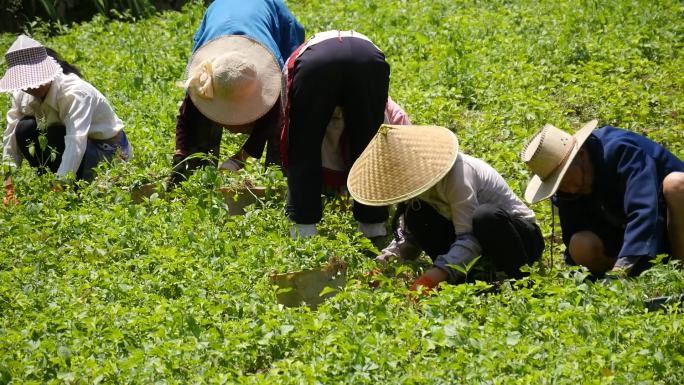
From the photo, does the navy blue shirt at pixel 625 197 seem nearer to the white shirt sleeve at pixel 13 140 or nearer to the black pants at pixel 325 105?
the black pants at pixel 325 105

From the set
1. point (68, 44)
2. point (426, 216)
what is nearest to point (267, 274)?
point (426, 216)

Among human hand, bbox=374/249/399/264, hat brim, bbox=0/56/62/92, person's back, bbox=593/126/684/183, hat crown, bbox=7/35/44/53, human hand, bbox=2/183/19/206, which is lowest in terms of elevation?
human hand, bbox=2/183/19/206

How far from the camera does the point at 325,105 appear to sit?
17.4ft

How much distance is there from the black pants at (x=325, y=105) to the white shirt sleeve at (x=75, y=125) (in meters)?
1.61

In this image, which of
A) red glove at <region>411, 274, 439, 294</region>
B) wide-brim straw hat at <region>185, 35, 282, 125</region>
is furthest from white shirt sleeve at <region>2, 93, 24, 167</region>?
red glove at <region>411, 274, 439, 294</region>

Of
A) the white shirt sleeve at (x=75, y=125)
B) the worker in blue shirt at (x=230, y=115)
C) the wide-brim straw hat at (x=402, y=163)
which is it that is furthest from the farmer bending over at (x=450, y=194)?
the white shirt sleeve at (x=75, y=125)

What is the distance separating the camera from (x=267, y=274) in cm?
476

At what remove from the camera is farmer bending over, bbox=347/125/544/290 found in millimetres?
4727

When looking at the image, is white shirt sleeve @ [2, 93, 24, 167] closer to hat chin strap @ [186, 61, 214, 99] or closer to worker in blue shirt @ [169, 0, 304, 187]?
worker in blue shirt @ [169, 0, 304, 187]

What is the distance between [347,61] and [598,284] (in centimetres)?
173

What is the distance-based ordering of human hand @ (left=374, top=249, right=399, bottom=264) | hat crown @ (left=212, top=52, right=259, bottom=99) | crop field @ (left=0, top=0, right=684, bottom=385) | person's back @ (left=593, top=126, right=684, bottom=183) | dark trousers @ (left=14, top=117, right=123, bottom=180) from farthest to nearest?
dark trousers @ (left=14, top=117, right=123, bottom=180) < hat crown @ (left=212, top=52, right=259, bottom=99) < human hand @ (left=374, top=249, right=399, bottom=264) < person's back @ (left=593, top=126, right=684, bottom=183) < crop field @ (left=0, top=0, right=684, bottom=385)

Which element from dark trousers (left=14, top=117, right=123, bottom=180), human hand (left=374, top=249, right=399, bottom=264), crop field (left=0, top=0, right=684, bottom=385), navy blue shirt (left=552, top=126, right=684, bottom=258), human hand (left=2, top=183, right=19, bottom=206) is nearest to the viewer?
crop field (left=0, top=0, right=684, bottom=385)

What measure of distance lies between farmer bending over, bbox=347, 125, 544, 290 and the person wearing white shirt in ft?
7.10

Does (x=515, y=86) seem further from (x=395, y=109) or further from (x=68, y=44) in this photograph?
(x=68, y=44)
